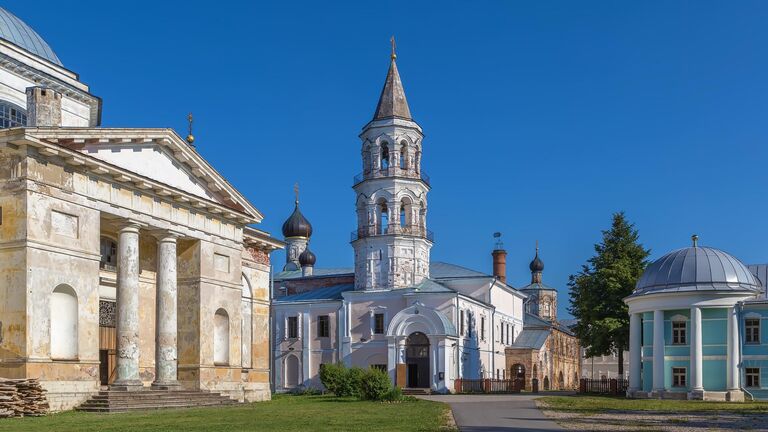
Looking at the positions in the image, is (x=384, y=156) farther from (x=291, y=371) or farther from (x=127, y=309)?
(x=127, y=309)

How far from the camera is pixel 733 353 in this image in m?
36.2

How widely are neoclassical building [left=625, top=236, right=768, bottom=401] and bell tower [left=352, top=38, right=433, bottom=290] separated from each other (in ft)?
58.4

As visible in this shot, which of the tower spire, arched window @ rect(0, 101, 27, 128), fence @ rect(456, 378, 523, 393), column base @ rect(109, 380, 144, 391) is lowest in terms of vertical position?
fence @ rect(456, 378, 523, 393)

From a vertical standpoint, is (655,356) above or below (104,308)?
below

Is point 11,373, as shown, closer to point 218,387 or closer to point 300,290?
point 218,387

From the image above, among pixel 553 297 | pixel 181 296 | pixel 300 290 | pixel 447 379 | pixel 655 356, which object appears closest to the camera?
pixel 181 296

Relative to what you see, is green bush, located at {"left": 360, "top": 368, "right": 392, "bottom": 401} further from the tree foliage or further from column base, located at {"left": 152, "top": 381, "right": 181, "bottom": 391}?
the tree foliage

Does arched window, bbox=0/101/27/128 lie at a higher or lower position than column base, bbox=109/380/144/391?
higher

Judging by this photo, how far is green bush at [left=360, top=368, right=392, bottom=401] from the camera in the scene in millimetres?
30594

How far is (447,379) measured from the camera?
50.6 meters

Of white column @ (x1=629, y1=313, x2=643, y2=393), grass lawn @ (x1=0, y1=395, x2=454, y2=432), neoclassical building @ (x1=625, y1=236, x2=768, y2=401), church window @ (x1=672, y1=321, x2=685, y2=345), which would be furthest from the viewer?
white column @ (x1=629, y1=313, x2=643, y2=393)

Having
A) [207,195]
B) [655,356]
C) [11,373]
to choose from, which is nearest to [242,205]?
[207,195]

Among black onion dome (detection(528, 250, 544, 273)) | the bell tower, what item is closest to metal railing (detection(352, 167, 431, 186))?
the bell tower

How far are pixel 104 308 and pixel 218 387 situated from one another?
14.4ft
